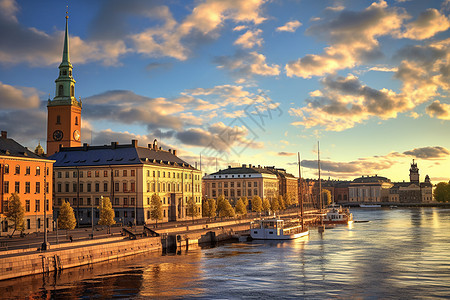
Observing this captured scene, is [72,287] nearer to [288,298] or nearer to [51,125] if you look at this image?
[288,298]

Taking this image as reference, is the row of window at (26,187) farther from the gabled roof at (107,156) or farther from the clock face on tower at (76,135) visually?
the clock face on tower at (76,135)

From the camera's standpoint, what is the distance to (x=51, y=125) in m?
127

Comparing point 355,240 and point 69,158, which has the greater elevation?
point 69,158

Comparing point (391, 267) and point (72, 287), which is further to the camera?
point (391, 267)

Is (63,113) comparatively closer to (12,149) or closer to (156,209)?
(156,209)

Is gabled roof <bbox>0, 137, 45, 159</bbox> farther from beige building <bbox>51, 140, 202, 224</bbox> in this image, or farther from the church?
beige building <bbox>51, 140, 202, 224</bbox>

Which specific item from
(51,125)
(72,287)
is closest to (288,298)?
(72,287)

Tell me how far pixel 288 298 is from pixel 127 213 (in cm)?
6684

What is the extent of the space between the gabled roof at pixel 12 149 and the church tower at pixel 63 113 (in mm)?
44027

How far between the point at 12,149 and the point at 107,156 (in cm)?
3123

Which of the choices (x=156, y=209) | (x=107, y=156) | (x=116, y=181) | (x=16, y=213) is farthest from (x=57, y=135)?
(x=16, y=213)

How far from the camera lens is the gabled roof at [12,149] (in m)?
76.4

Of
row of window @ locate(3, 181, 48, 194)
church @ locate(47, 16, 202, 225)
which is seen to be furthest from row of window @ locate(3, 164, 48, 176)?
church @ locate(47, 16, 202, 225)

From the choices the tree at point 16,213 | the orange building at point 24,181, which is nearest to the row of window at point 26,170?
the orange building at point 24,181
